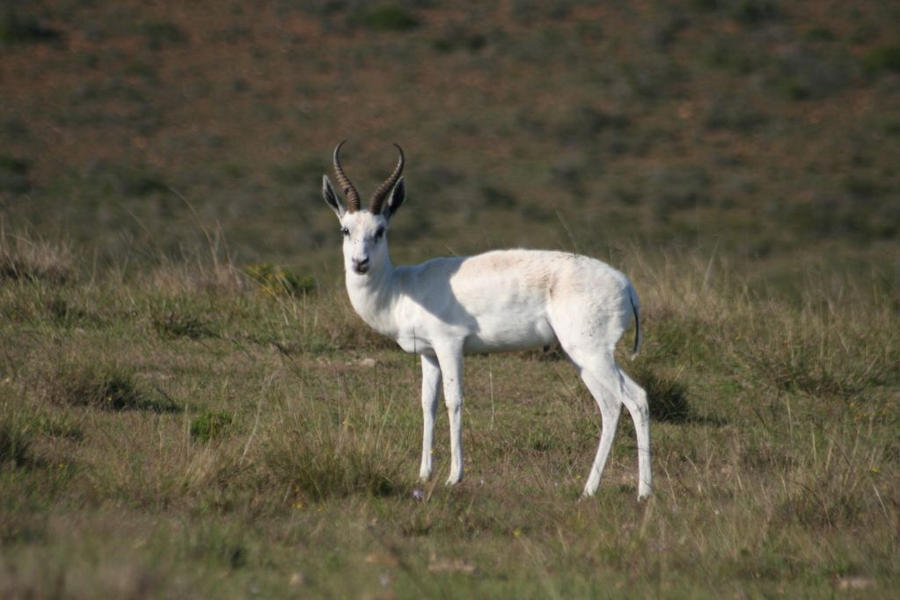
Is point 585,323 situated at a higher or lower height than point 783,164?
higher

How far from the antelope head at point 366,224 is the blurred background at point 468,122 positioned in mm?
13818

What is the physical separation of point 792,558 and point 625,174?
30780mm

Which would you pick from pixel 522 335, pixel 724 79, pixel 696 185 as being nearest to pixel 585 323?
pixel 522 335

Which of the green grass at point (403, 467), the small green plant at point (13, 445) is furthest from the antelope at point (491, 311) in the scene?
the small green plant at point (13, 445)

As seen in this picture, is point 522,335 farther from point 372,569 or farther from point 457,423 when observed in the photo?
point 372,569

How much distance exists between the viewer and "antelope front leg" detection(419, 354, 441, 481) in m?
7.95

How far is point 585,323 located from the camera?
303 inches

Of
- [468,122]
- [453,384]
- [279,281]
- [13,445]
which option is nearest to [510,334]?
[453,384]

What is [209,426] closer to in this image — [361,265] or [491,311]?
[361,265]

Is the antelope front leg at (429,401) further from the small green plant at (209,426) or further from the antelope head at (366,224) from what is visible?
the small green plant at (209,426)

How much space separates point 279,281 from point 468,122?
86.3ft

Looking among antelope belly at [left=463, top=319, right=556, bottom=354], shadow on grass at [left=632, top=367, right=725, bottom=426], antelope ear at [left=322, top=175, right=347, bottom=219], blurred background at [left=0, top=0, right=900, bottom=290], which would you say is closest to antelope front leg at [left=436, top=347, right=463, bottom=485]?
antelope belly at [left=463, top=319, right=556, bottom=354]

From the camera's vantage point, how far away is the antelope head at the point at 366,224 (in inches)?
313

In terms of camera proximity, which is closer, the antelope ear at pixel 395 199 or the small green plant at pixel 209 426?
the small green plant at pixel 209 426
